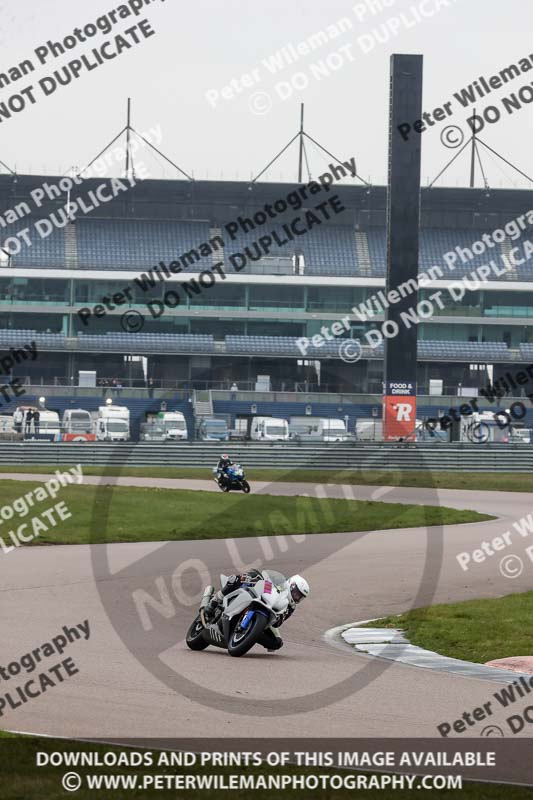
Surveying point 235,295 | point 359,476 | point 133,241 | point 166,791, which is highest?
point 133,241

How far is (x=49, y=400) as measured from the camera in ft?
236

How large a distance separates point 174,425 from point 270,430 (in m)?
5.09

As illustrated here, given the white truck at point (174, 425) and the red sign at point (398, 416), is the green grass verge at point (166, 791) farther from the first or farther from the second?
the white truck at point (174, 425)

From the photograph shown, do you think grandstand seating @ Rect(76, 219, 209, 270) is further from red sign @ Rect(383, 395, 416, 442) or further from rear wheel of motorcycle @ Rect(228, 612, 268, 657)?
rear wheel of motorcycle @ Rect(228, 612, 268, 657)

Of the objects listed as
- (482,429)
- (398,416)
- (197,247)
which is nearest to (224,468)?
(398,416)

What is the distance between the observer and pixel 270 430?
200ft

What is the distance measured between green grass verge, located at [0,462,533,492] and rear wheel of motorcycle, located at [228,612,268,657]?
31.4 meters

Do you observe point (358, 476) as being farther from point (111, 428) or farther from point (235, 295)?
point (235, 295)

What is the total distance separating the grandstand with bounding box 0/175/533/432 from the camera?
79.4 metres

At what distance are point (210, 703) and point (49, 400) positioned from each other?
2502 inches

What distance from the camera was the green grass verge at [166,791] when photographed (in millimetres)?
7031

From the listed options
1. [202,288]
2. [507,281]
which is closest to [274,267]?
[202,288]

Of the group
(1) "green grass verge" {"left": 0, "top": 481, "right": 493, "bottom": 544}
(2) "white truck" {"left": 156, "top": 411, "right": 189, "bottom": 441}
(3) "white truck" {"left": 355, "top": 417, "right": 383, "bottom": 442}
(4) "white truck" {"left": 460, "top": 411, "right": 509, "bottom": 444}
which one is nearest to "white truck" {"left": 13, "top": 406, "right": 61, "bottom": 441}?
(2) "white truck" {"left": 156, "top": 411, "right": 189, "bottom": 441}

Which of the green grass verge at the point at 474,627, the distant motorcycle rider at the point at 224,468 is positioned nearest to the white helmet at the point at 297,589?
the green grass verge at the point at 474,627
